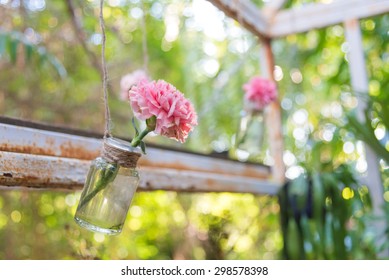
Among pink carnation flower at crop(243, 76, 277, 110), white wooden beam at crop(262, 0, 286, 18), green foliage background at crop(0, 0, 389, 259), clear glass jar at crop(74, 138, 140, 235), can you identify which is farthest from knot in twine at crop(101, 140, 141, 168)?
white wooden beam at crop(262, 0, 286, 18)

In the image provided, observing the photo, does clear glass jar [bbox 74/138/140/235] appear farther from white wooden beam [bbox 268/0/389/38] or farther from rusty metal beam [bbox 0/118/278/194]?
white wooden beam [bbox 268/0/389/38]

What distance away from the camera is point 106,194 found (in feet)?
2.53

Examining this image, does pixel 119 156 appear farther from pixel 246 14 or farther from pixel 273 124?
pixel 273 124

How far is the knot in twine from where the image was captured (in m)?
0.76

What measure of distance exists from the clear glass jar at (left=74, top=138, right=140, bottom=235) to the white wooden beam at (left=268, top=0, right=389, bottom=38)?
1.39 meters

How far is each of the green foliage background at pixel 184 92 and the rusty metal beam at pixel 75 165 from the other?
0.38m

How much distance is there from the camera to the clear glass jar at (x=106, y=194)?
764mm

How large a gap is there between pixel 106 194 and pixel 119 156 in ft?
0.23

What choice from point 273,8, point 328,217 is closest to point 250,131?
point 328,217

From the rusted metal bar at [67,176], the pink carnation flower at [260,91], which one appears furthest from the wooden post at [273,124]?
the pink carnation flower at [260,91]

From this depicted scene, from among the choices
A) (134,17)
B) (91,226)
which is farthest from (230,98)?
(91,226)

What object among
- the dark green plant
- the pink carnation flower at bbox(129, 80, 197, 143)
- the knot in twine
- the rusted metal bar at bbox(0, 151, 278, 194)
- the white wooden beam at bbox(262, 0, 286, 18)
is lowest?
the dark green plant
